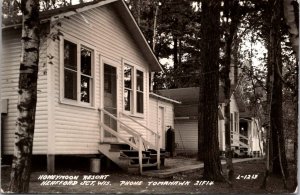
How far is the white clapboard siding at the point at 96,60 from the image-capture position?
11695 mm

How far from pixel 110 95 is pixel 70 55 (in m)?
2.92

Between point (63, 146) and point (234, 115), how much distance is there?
780 inches

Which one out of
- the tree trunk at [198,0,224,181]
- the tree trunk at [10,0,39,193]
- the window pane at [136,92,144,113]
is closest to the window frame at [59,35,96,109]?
the window pane at [136,92,144,113]

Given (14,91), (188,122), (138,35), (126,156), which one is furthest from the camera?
(188,122)

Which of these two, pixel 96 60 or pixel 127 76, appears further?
pixel 127 76

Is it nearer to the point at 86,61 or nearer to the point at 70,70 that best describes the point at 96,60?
the point at 86,61

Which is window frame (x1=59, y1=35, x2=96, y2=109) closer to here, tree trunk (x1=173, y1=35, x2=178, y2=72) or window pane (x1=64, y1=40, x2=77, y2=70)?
window pane (x1=64, y1=40, x2=77, y2=70)

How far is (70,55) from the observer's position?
1234 cm

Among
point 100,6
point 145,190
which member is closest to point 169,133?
point 100,6

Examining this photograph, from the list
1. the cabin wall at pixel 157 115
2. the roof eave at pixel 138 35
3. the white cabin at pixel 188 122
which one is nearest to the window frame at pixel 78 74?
the roof eave at pixel 138 35

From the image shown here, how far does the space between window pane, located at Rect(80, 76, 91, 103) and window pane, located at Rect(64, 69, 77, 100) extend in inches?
20.3

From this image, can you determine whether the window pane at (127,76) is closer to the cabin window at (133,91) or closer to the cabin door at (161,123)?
the cabin window at (133,91)

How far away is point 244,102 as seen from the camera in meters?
30.8

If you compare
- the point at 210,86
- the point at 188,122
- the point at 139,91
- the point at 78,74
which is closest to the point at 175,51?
the point at 188,122
